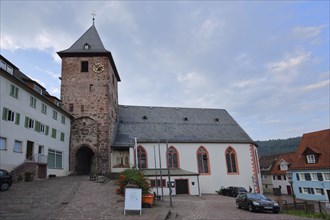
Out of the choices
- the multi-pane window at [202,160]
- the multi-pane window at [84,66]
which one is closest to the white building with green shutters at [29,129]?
the multi-pane window at [84,66]

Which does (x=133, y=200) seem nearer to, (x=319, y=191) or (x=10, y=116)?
(x=10, y=116)

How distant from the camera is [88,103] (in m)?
32.9

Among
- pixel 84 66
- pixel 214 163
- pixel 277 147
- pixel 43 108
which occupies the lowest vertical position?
pixel 214 163

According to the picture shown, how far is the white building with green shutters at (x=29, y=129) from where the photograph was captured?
20.6 m

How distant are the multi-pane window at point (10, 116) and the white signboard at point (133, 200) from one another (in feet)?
42.5

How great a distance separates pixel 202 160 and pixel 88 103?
16884mm

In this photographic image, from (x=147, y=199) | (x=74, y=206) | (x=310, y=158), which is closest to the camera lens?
(x=74, y=206)

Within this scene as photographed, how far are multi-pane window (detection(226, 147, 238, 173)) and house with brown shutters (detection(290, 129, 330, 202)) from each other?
11.4m

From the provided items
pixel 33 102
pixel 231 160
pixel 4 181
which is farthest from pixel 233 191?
pixel 33 102

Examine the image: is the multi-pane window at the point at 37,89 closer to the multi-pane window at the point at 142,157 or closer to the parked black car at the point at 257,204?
the multi-pane window at the point at 142,157

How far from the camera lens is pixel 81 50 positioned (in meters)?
34.2

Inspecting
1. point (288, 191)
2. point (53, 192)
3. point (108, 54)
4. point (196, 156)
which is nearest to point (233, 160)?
point (196, 156)

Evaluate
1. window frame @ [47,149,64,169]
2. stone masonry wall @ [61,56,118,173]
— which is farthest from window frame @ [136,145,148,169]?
window frame @ [47,149,64,169]

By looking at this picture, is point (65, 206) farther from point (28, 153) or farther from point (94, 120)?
point (94, 120)
